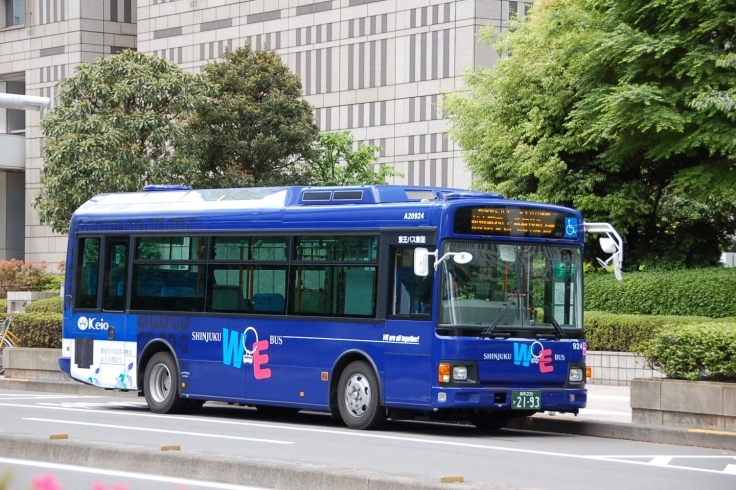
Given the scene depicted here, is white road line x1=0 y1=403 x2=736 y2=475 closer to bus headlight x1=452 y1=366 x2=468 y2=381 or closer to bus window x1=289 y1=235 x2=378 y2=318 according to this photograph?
bus headlight x1=452 y1=366 x2=468 y2=381

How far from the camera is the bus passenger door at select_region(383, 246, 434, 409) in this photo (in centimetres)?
1602

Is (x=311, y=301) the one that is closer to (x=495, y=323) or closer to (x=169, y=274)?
(x=495, y=323)

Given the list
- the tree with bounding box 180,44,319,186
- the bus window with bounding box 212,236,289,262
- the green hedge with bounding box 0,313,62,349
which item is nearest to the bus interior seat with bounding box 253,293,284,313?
the bus window with bounding box 212,236,289,262

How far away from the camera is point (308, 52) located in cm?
7950

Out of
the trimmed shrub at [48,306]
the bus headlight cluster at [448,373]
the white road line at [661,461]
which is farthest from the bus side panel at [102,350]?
the white road line at [661,461]

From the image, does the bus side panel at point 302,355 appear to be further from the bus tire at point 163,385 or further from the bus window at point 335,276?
the bus tire at point 163,385

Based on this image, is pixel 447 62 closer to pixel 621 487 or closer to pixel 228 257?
pixel 228 257

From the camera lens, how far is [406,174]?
75.2 metres

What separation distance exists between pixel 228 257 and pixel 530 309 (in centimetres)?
464

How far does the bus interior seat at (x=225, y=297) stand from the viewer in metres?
18.7

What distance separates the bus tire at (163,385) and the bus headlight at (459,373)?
521 cm

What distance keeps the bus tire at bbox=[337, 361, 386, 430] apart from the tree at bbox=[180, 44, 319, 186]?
28.9 metres

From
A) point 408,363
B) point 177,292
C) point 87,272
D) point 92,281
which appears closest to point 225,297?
point 177,292

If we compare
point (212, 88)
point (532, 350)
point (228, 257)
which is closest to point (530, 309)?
point (532, 350)
